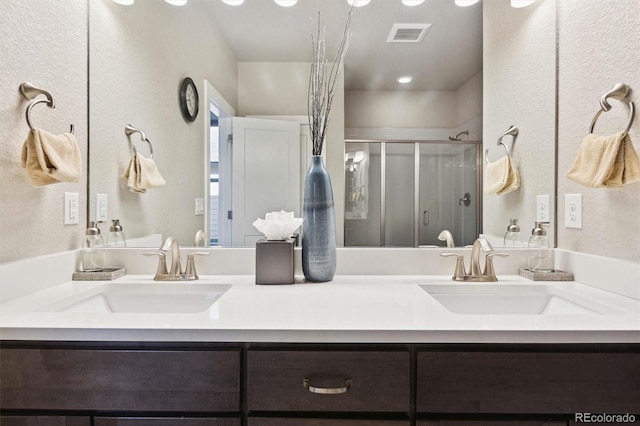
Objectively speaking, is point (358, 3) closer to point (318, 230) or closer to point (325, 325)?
point (318, 230)

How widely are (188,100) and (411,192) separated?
96 centimetres

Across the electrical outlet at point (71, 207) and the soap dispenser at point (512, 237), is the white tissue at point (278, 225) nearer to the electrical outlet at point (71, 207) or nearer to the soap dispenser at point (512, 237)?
the electrical outlet at point (71, 207)

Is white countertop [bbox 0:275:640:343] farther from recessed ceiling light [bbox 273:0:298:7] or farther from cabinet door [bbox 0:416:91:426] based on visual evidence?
recessed ceiling light [bbox 273:0:298:7]

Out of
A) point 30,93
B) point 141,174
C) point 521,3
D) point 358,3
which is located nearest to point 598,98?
point 521,3

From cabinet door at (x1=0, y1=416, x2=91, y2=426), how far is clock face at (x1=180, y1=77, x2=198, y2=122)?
3.56 ft

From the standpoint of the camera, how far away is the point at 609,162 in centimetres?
110

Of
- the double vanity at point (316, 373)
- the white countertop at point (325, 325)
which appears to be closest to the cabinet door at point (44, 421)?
the double vanity at point (316, 373)

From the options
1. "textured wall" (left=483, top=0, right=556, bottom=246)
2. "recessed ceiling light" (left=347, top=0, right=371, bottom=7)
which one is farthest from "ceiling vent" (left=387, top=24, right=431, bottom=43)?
"textured wall" (left=483, top=0, right=556, bottom=246)

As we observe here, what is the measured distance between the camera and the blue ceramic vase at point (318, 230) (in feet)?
4.46

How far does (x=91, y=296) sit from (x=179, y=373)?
1.89ft

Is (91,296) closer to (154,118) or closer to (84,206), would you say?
(84,206)

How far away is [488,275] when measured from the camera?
1.39 m

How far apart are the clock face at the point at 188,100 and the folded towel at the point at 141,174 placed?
241mm

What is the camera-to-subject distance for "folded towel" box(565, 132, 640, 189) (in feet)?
3.53
